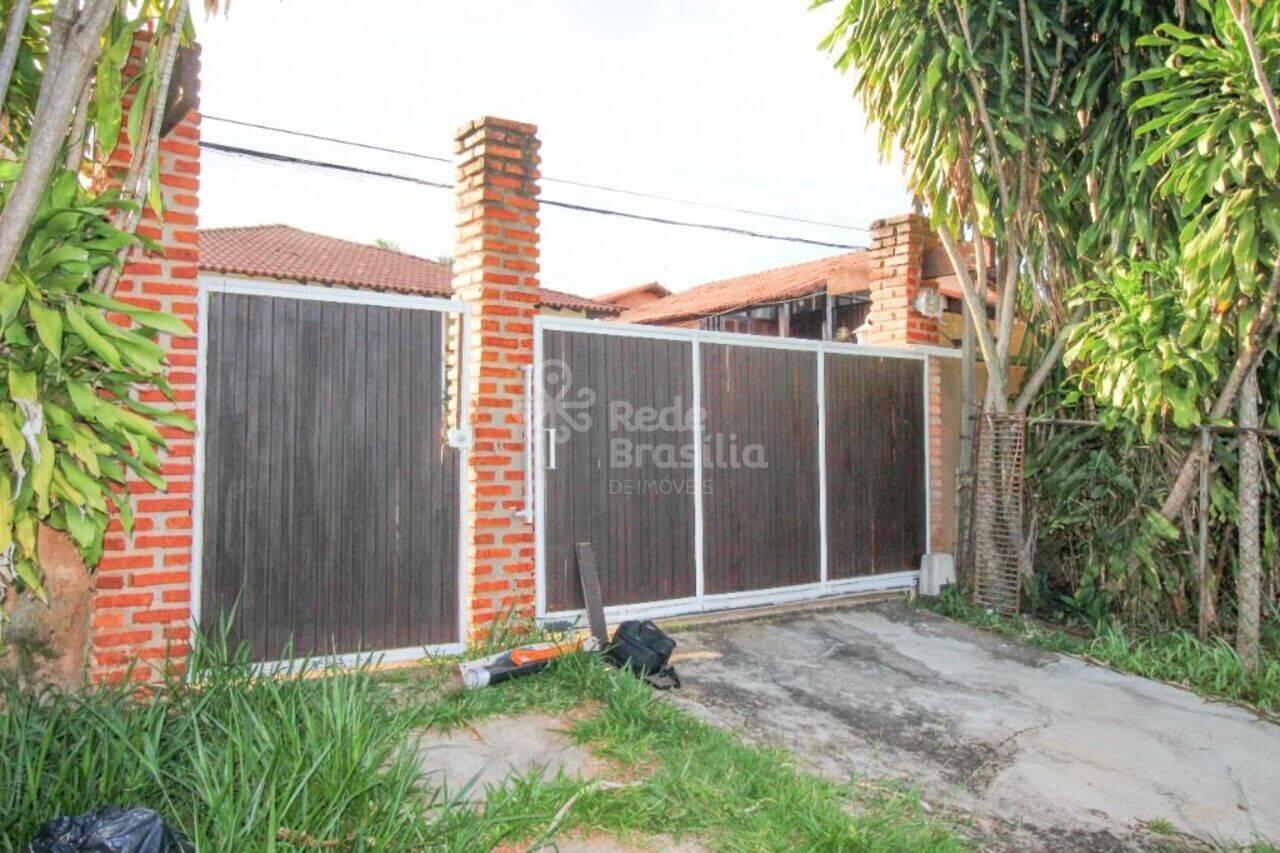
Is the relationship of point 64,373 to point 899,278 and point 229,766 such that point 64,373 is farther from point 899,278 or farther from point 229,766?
point 899,278

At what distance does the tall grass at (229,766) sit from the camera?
225cm

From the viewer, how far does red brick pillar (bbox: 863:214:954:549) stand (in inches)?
252

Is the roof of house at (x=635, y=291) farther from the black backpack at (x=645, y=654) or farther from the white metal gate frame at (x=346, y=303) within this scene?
the black backpack at (x=645, y=654)

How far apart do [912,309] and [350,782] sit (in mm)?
5411

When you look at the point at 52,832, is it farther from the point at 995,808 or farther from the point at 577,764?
the point at 995,808

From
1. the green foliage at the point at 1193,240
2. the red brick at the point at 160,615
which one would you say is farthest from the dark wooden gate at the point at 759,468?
the red brick at the point at 160,615

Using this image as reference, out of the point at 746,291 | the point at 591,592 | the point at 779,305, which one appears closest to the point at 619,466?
the point at 591,592

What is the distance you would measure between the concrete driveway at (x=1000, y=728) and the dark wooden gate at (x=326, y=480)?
5.11ft

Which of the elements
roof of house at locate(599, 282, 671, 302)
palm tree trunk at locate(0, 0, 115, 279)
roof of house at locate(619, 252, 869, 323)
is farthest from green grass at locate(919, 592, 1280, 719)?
roof of house at locate(599, 282, 671, 302)

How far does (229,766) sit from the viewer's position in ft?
7.73

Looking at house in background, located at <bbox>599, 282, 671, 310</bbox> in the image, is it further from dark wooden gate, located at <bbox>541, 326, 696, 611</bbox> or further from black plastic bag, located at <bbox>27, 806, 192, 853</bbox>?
black plastic bag, located at <bbox>27, 806, 192, 853</bbox>

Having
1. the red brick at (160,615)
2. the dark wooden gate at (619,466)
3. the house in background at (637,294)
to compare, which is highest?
the house in background at (637,294)

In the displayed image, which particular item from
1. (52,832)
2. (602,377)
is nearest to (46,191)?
(52,832)

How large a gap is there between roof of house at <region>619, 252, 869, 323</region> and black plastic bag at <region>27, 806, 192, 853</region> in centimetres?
1285
